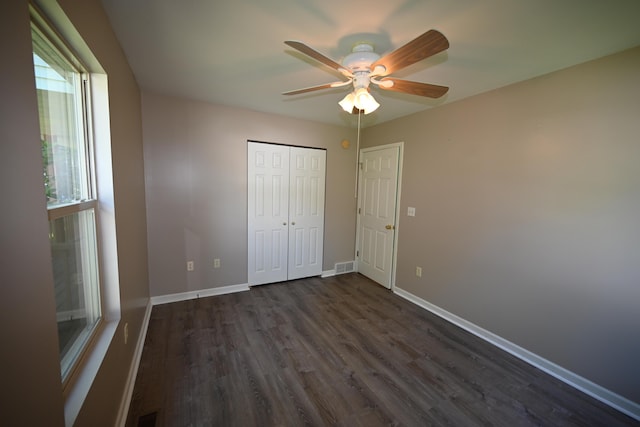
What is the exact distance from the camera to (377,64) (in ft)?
5.06

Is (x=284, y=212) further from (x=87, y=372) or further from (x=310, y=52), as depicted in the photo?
(x=87, y=372)

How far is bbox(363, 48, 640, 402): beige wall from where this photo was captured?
1763 mm

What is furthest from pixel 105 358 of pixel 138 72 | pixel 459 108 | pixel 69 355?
pixel 459 108

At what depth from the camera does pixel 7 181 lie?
1.94ft

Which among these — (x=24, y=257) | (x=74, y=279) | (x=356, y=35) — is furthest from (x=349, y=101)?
(x=74, y=279)

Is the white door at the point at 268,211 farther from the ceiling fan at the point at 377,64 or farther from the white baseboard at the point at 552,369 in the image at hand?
the white baseboard at the point at 552,369

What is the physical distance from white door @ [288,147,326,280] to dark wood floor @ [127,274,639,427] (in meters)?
1.05

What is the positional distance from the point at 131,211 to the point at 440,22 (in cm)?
261

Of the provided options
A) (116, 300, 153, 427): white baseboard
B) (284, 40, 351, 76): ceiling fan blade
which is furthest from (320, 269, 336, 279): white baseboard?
A: (284, 40, 351, 76): ceiling fan blade

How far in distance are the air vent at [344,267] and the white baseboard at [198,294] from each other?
4.93ft

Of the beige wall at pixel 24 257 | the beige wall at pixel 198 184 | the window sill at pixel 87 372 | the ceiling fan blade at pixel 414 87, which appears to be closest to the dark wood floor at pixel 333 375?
the beige wall at pixel 198 184

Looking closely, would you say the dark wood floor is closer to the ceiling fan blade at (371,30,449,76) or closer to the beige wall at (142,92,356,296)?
the beige wall at (142,92,356,296)

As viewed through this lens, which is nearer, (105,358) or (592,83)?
(105,358)

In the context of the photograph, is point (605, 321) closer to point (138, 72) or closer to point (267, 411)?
point (267, 411)
